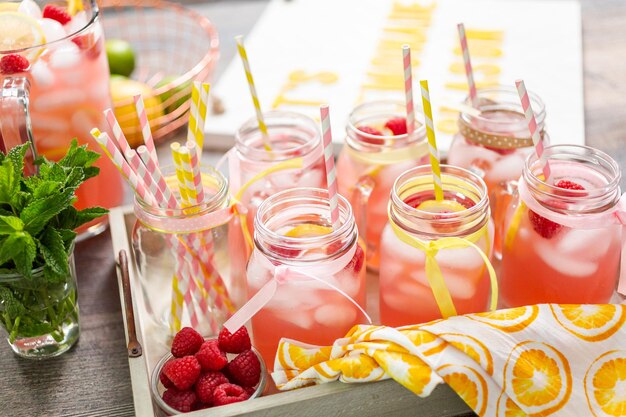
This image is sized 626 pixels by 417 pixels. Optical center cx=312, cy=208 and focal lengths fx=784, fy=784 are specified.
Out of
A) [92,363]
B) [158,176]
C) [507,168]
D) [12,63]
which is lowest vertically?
[92,363]

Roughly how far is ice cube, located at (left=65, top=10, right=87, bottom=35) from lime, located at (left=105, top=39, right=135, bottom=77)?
440mm

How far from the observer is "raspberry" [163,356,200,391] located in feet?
2.55

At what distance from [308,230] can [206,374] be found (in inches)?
7.7

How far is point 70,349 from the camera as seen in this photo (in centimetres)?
95

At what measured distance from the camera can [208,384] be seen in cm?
78

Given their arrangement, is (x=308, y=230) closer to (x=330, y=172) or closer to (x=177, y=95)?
(x=330, y=172)

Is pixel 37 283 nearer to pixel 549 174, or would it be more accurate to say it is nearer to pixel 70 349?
pixel 70 349

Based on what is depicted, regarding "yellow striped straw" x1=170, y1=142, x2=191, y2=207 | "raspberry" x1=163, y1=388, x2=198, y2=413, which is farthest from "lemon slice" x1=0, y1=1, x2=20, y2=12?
"raspberry" x1=163, y1=388, x2=198, y2=413

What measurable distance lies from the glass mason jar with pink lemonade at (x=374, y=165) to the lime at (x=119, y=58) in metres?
0.65

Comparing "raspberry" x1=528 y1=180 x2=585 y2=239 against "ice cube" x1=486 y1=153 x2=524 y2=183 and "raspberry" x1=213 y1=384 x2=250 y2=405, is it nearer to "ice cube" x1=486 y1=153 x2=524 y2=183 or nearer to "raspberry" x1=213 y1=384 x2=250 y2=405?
"ice cube" x1=486 y1=153 x2=524 y2=183

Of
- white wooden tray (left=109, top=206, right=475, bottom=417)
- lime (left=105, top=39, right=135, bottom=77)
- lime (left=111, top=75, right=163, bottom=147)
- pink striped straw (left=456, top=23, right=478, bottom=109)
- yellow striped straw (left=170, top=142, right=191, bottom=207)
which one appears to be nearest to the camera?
white wooden tray (left=109, top=206, right=475, bottom=417)

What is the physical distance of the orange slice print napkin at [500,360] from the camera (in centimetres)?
76

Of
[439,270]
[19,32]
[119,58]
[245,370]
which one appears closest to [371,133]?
[439,270]

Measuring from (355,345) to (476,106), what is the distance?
0.40 m
